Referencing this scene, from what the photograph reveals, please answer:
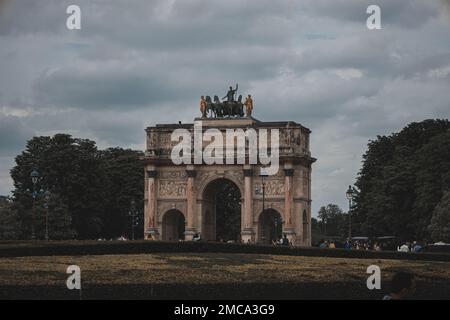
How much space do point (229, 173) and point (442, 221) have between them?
2365 centimetres

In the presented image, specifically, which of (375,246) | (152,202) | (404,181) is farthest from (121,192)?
(375,246)

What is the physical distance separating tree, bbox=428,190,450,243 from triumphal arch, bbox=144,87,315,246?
57.0ft

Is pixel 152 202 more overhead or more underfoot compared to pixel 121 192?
more underfoot

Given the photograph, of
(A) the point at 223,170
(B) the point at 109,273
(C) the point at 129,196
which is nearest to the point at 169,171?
(A) the point at 223,170

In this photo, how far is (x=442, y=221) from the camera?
247 ft

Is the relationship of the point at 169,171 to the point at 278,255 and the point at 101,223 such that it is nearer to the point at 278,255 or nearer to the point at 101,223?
the point at 101,223

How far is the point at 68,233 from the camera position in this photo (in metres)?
91.9

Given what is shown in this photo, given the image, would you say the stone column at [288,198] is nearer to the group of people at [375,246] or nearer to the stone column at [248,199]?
the stone column at [248,199]

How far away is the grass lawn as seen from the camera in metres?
33.1

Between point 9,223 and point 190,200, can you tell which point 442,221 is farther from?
point 9,223

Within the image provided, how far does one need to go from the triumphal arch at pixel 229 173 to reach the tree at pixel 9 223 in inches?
434

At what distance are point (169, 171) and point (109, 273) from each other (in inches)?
2282

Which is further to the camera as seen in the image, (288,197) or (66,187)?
(66,187)

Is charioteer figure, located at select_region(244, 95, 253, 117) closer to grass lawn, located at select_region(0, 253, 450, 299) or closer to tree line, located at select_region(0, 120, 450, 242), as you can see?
tree line, located at select_region(0, 120, 450, 242)
